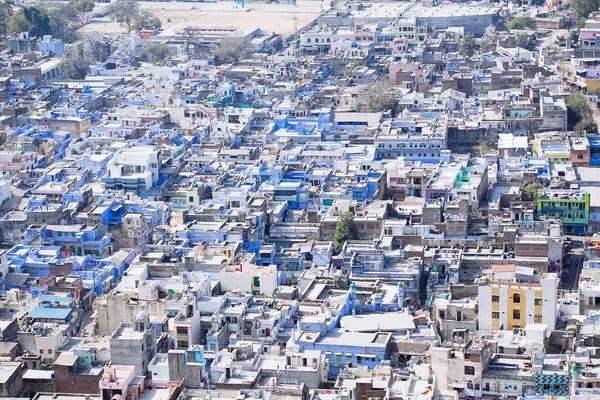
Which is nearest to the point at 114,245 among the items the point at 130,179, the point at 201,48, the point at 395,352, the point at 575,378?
the point at 130,179

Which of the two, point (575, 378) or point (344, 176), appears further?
point (344, 176)

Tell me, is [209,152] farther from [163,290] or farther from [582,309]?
[582,309]

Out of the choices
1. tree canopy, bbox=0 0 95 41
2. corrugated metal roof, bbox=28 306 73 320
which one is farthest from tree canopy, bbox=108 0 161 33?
corrugated metal roof, bbox=28 306 73 320

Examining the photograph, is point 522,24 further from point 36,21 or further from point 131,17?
point 36,21

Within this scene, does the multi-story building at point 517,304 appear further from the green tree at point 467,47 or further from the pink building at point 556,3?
the pink building at point 556,3

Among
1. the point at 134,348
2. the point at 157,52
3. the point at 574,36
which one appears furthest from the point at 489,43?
the point at 134,348

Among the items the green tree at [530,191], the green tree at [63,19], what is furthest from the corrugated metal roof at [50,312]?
the green tree at [63,19]
